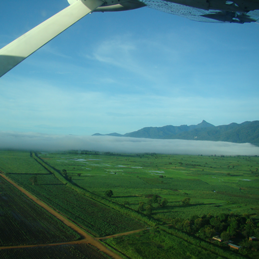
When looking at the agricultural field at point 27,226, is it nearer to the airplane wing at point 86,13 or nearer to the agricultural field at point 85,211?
the agricultural field at point 85,211

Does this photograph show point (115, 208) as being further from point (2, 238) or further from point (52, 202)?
point (2, 238)

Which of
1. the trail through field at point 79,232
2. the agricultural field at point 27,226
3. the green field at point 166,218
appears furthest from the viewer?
the agricultural field at point 27,226

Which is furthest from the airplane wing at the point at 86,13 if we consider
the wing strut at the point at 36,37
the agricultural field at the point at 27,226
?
the agricultural field at the point at 27,226

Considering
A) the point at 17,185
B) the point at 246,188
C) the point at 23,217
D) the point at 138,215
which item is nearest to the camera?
the point at 23,217

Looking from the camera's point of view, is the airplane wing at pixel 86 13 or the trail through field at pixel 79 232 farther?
the trail through field at pixel 79 232

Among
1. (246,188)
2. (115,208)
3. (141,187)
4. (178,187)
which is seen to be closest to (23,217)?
(115,208)

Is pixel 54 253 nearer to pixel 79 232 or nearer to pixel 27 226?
pixel 79 232
